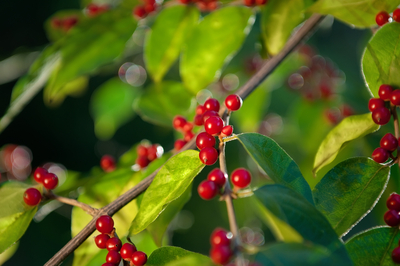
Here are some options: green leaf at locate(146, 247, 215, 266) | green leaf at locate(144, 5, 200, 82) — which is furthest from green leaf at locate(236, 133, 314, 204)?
green leaf at locate(144, 5, 200, 82)

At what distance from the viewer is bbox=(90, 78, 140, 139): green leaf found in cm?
116

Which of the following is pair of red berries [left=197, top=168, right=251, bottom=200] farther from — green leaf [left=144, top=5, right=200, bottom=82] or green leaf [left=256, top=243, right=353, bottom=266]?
green leaf [left=144, top=5, right=200, bottom=82]

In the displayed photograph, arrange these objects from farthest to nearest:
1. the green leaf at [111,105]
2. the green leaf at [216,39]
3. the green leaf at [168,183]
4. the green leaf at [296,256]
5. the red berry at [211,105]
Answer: the green leaf at [111,105], the green leaf at [216,39], the red berry at [211,105], the green leaf at [168,183], the green leaf at [296,256]

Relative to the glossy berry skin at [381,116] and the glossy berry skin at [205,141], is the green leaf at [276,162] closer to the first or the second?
the glossy berry skin at [205,141]

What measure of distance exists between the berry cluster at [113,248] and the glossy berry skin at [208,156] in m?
0.14

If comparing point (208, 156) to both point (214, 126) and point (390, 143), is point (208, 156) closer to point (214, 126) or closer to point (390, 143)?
point (214, 126)

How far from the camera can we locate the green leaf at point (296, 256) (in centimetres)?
26

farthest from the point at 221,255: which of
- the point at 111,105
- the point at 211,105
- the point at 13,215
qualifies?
the point at 111,105

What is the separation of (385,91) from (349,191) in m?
0.14

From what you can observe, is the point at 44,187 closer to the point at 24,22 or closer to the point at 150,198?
the point at 150,198

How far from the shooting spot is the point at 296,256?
267 mm

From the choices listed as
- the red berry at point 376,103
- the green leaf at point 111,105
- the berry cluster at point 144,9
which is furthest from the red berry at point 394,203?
the green leaf at point 111,105

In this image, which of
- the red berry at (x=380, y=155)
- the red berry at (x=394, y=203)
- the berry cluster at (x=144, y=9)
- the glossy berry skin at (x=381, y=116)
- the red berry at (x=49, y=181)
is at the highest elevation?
the glossy berry skin at (x=381, y=116)

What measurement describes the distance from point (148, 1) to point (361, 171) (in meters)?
0.56
